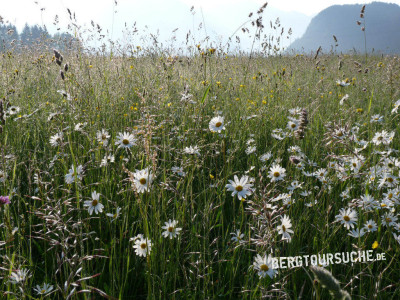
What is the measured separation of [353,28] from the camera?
151500mm

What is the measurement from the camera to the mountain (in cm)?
12644

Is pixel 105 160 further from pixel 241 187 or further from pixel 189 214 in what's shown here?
pixel 241 187

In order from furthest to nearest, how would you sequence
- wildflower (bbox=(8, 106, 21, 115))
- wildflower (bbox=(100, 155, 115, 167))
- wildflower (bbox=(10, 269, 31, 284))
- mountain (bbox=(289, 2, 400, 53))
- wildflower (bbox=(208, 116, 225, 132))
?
1. mountain (bbox=(289, 2, 400, 53))
2. wildflower (bbox=(8, 106, 21, 115))
3. wildflower (bbox=(208, 116, 225, 132))
4. wildflower (bbox=(100, 155, 115, 167))
5. wildflower (bbox=(10, 269, 31, 284))

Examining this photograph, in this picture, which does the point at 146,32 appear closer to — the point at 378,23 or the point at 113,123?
the point at 113,123

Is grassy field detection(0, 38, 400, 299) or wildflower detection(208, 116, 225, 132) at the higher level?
wildflower detection(208, 116, 225, 132)

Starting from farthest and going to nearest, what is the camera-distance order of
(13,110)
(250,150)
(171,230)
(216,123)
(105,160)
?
(13,110), (250,150), (216,123), (105,160), (171,230)

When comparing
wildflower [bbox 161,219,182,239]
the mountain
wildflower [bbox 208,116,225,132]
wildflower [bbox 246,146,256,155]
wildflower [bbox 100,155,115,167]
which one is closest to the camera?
wildflower [bbox 161,219,182,239]

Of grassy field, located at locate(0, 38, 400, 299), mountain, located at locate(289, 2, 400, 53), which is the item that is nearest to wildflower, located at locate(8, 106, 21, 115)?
grassy field, located at locate(0, 38, 400, 299)

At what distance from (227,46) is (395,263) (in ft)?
11.8

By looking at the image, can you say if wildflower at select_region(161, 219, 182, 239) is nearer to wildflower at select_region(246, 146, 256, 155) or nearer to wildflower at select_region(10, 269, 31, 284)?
wildflower at select_region(10, 269, 31, 284)

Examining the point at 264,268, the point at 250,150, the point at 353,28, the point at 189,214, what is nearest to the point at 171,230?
the point at 189,214

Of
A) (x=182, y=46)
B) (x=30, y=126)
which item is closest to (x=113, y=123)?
(x=30, y=126)

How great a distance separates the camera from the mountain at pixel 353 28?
126 metres

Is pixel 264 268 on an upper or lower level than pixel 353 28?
lower
